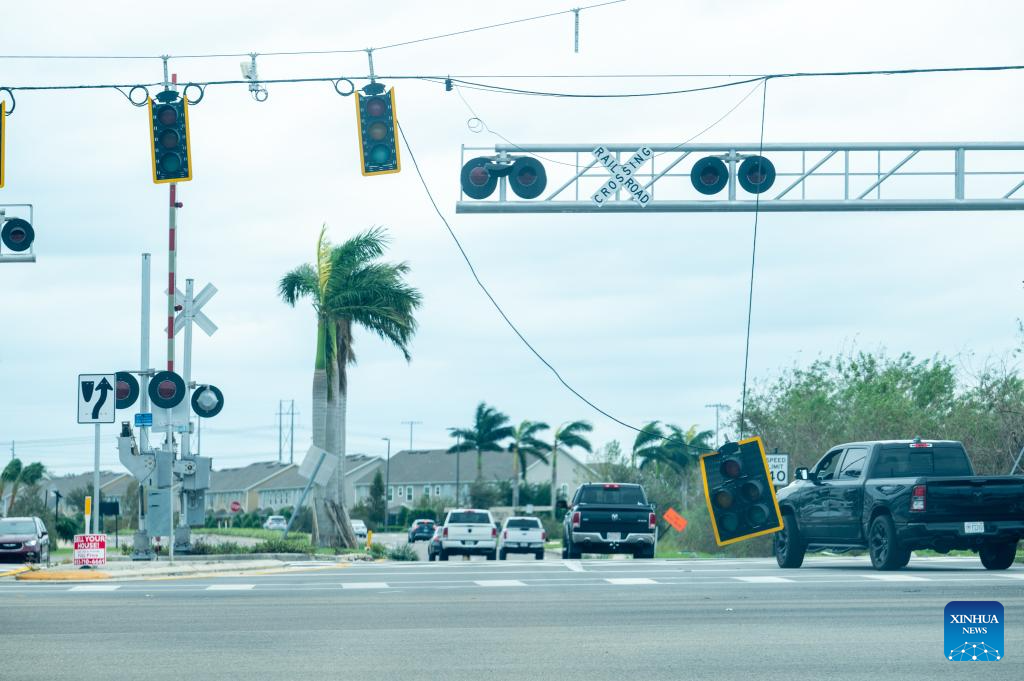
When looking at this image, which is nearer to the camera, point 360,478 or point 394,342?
point 394,342

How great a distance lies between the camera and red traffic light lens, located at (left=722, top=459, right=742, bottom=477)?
15625 millimetres

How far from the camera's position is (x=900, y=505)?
20031 millimetres

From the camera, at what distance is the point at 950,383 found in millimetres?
41406

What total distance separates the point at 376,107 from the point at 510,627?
8.04 metres

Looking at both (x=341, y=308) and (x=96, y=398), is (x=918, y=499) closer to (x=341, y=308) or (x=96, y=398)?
(x=96, y=398)

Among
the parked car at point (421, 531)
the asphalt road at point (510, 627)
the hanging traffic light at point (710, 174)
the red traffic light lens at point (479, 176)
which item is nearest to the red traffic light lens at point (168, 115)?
the red traffic light lens at point (479, 176)

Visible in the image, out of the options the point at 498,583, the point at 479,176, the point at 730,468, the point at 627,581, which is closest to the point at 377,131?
the point at 479,176

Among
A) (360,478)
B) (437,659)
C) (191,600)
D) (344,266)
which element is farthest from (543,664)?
(360,478)

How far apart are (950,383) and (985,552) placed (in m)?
21.2

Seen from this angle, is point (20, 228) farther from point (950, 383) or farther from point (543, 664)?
point (950, 383)

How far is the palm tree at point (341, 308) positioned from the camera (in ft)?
139

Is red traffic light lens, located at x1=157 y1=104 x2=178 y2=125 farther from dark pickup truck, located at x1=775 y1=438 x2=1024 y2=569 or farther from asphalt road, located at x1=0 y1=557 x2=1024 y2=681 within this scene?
dark pickup truck, located at x1=775 y1=438 x2=1024 y2=569

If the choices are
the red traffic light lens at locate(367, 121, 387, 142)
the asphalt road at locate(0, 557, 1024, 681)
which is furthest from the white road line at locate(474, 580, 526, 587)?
the red traffic light lens at locate(367, 121, 387, 142)

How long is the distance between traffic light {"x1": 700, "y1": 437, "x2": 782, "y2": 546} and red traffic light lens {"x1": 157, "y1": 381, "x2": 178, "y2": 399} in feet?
40.4
